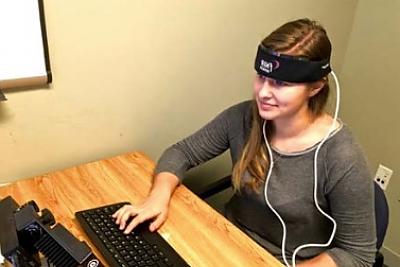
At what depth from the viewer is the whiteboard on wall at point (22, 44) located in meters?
1.10

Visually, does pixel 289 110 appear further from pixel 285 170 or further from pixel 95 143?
pixel 95 143

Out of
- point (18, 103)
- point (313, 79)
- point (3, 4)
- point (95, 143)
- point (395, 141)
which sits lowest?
point (395, 141)

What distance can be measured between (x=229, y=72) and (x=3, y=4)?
2.81 feet

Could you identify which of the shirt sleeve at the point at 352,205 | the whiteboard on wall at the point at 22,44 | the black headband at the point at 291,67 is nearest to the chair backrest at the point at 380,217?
the shirt sleeve at the point at 352,205

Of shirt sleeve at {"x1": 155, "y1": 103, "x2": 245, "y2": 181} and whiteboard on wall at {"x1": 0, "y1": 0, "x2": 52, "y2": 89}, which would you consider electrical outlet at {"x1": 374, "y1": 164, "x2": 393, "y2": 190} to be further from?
whiteboard on wall at {"x1": 0, "y1": 0, "x2": 52, "y2": 89}

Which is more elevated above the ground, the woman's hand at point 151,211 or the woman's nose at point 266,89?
the woman's nose at point 266,89

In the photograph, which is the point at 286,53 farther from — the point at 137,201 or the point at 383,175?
the point at 383,175

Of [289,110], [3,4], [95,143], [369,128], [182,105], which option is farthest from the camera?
[369,128]

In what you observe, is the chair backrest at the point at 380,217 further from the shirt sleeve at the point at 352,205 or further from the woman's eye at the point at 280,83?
the woman's eye at the point at 280,83

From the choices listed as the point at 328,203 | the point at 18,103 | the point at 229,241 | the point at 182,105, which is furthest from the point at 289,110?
the point at 18,103

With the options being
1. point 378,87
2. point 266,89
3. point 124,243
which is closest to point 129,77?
point 266,89

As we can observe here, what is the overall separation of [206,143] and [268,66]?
0.39 m

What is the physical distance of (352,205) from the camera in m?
1.12

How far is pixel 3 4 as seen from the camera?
107cm
